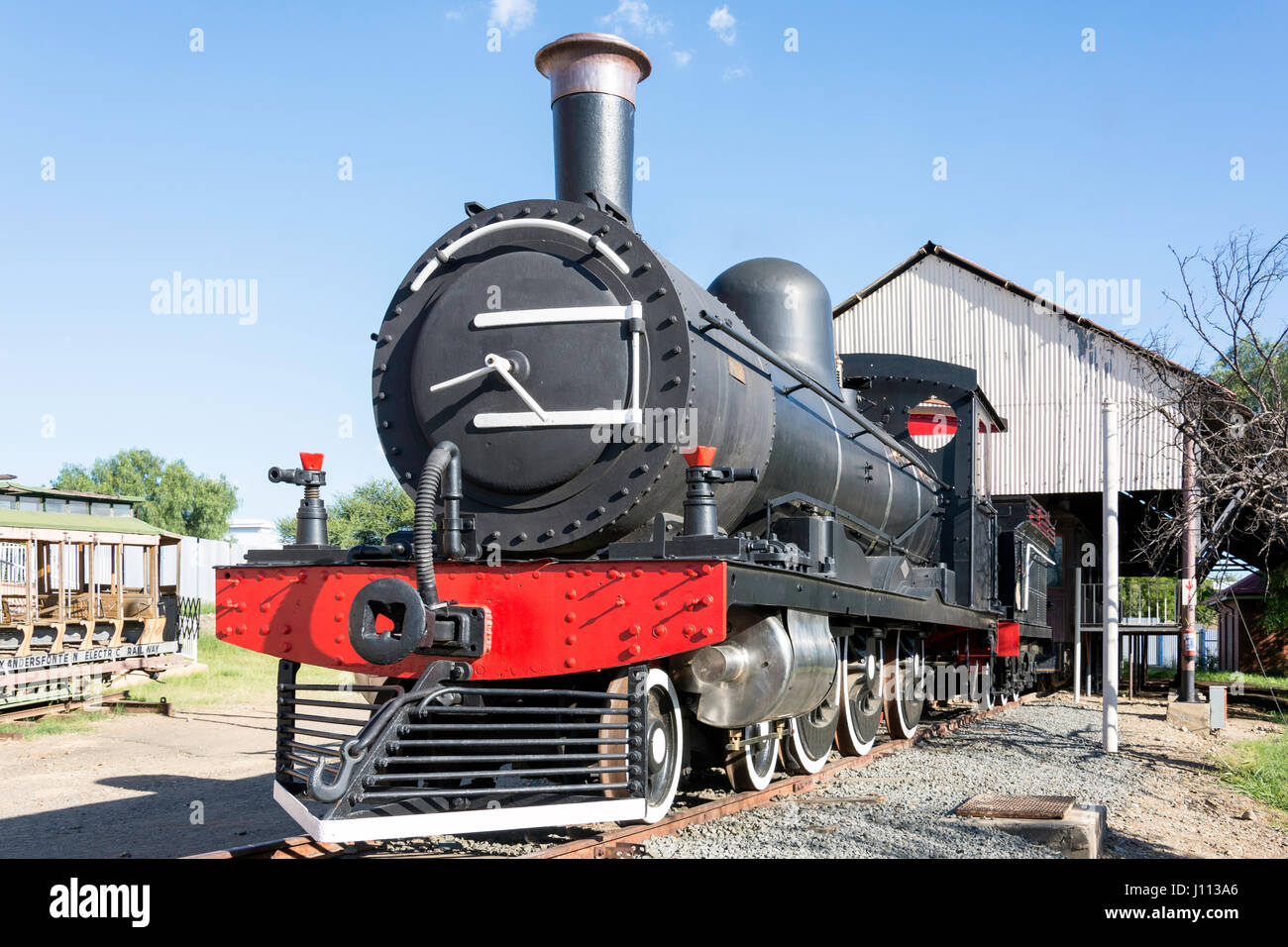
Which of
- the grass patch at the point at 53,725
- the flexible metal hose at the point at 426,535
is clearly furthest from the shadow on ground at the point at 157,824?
the grass patch at the point at 53,725

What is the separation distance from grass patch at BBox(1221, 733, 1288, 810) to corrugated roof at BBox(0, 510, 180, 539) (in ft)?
48.5

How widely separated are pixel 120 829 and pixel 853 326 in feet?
61.6

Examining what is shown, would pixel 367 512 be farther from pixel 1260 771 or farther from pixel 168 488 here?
pixel 1260 771

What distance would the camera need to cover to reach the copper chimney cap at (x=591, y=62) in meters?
6.09

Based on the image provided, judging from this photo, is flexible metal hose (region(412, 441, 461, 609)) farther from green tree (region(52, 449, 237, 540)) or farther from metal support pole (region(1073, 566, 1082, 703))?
green tree (region(52, 449, 237, 540))

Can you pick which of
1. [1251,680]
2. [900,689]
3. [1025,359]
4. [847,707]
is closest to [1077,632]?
[1025,359]

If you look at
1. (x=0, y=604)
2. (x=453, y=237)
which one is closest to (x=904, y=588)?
(x=453, y=237)

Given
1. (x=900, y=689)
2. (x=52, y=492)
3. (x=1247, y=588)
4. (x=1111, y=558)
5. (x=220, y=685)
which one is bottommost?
(x=220, y=685)

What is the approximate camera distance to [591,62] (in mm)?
6098

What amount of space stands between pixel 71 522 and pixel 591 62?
1386 cm

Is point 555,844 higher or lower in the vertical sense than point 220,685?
higher

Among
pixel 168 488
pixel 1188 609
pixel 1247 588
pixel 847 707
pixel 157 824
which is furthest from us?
pixel 168 488

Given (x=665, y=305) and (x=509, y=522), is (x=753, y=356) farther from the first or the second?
(x=509, y=522)

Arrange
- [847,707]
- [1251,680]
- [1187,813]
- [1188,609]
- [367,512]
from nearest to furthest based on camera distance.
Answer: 1. [1187,813]
2. [847,707]
3. [1188,609]
4. [1251,680]
5. [367,512]
